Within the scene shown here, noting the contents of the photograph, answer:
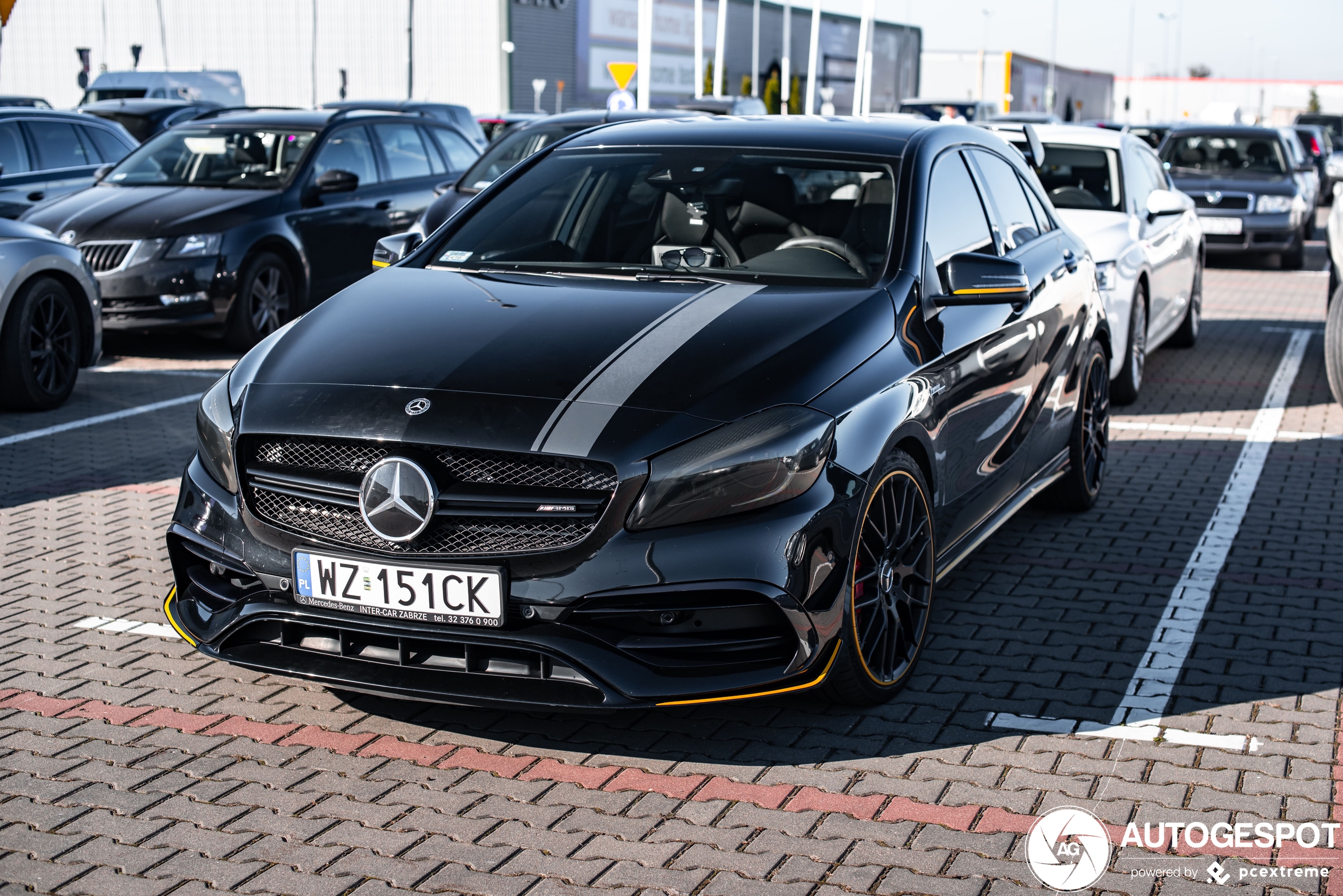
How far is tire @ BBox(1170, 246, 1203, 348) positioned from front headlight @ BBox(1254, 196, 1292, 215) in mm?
6558

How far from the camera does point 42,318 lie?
885cm

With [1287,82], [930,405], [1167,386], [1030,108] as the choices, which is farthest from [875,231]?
[1287,82]

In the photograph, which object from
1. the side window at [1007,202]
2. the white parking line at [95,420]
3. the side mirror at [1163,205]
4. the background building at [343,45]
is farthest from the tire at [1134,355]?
the background building at [343,45]

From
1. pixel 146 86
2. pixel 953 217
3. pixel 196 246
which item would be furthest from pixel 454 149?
pixel 146 86

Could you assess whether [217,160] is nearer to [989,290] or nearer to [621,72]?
[989,290]

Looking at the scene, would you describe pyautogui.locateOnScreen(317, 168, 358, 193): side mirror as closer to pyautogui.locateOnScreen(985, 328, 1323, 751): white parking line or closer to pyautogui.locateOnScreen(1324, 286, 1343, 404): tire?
pyautogui.locateOnScreen(985, 328, 1323, 751): white parking line

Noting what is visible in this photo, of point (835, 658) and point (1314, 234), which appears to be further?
point (1314, 234)

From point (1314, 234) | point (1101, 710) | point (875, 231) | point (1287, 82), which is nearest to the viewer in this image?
point (1101, 710)

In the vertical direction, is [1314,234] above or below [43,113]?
below

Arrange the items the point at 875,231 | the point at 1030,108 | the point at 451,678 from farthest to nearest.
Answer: the point at 1030,108
the point at 875,231
the point at 451,678

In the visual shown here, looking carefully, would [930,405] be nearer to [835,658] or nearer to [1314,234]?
[835,658]

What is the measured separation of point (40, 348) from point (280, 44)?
2213 inches

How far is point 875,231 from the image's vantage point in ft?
15.9

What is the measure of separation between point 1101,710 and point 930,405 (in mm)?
1042
